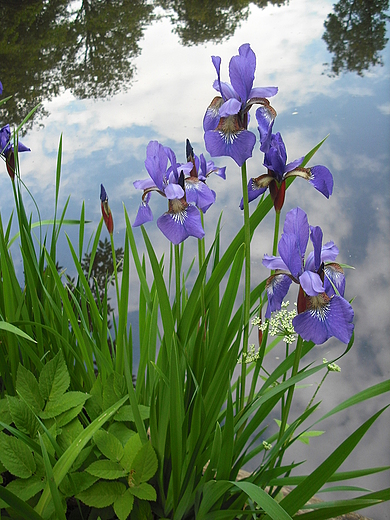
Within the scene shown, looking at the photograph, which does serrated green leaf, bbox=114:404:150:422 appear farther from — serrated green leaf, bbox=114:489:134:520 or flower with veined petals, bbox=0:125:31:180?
flower with veined petals, bbox=0:125:31:180

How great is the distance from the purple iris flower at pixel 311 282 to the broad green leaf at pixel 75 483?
463 mm

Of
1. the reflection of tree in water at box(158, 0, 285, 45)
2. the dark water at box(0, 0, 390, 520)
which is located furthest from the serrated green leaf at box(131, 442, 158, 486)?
the reflection of tree in water at box(158, 0, 285, 45)

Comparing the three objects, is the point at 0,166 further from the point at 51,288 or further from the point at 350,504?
the point at 350,504

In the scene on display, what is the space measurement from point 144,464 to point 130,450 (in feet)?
0.15

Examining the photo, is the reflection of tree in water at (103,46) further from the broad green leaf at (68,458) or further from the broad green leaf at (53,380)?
the broad green leaf at (68,458)

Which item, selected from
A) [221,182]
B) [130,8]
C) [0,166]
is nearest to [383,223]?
[221,182]

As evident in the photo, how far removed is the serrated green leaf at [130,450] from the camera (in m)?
0.87

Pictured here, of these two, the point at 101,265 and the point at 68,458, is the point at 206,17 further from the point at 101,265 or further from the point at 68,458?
the point at 68,458

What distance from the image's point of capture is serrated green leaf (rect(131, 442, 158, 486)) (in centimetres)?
85

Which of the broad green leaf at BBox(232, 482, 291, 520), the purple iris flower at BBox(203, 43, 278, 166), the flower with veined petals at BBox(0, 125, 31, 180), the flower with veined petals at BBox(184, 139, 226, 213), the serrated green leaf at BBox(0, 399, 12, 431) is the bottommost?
the serrated green leaf at BBox(0, 399, 12, 431)

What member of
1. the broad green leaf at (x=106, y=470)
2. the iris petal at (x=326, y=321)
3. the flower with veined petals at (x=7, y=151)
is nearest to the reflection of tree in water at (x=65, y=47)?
the flower with veined petals at (x=7, y=151)

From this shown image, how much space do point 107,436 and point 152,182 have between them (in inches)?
19.5

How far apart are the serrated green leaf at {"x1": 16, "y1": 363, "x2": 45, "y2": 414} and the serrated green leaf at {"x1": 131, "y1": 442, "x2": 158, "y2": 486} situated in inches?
8.9

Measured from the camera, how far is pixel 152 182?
2.96 ft
